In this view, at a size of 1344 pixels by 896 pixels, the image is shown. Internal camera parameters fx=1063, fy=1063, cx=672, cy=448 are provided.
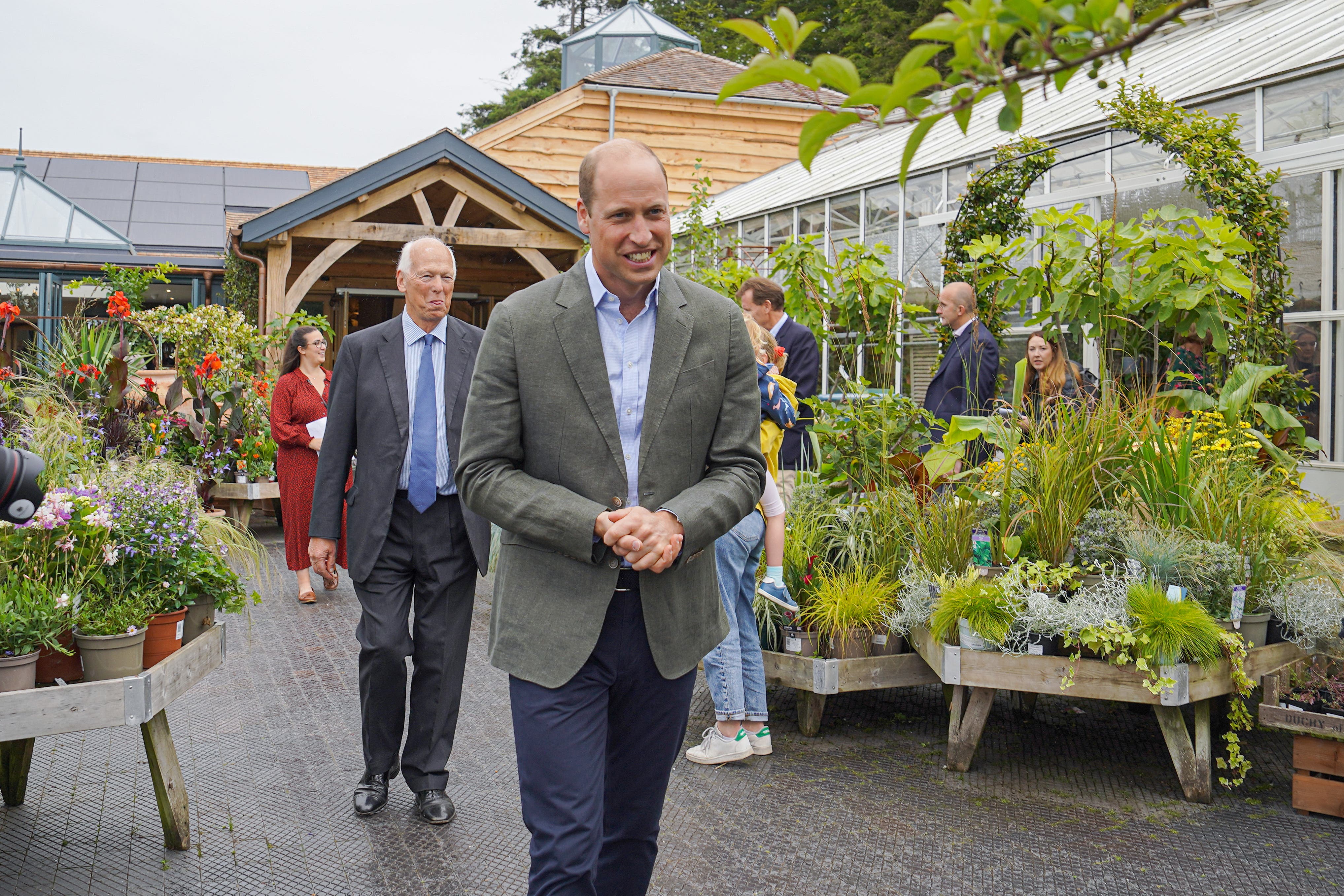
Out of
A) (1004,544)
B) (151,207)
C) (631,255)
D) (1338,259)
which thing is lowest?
(1004,544)

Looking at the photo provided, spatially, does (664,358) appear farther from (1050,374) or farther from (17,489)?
(1050,374)

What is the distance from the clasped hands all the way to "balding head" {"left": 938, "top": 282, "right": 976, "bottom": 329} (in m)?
4.75

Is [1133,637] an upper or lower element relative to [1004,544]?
lower

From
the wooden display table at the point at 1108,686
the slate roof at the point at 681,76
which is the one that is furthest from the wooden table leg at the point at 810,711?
the slate roof at the point at 681,76

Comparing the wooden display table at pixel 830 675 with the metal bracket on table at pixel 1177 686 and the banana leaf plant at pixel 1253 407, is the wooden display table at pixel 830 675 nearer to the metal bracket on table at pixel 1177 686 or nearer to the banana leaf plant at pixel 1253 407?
the metal bracket on table at pixel 1177 686

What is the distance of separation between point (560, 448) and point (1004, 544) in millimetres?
2762

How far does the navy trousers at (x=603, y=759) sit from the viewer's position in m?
2.13

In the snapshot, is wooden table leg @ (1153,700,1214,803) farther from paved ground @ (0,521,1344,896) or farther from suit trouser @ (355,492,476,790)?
suit trouser @ (355,492,476,790)

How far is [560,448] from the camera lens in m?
2.24

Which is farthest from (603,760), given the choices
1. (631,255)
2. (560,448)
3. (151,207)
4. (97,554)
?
(151,207)

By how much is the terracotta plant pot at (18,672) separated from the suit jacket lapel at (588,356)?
78.1 inches

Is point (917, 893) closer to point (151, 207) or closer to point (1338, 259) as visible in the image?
point (1338, 259)

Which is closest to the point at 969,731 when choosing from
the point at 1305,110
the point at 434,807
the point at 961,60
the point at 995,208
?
the point at 434,807

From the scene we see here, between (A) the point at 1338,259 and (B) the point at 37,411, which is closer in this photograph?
(A) the point at 1338,259
